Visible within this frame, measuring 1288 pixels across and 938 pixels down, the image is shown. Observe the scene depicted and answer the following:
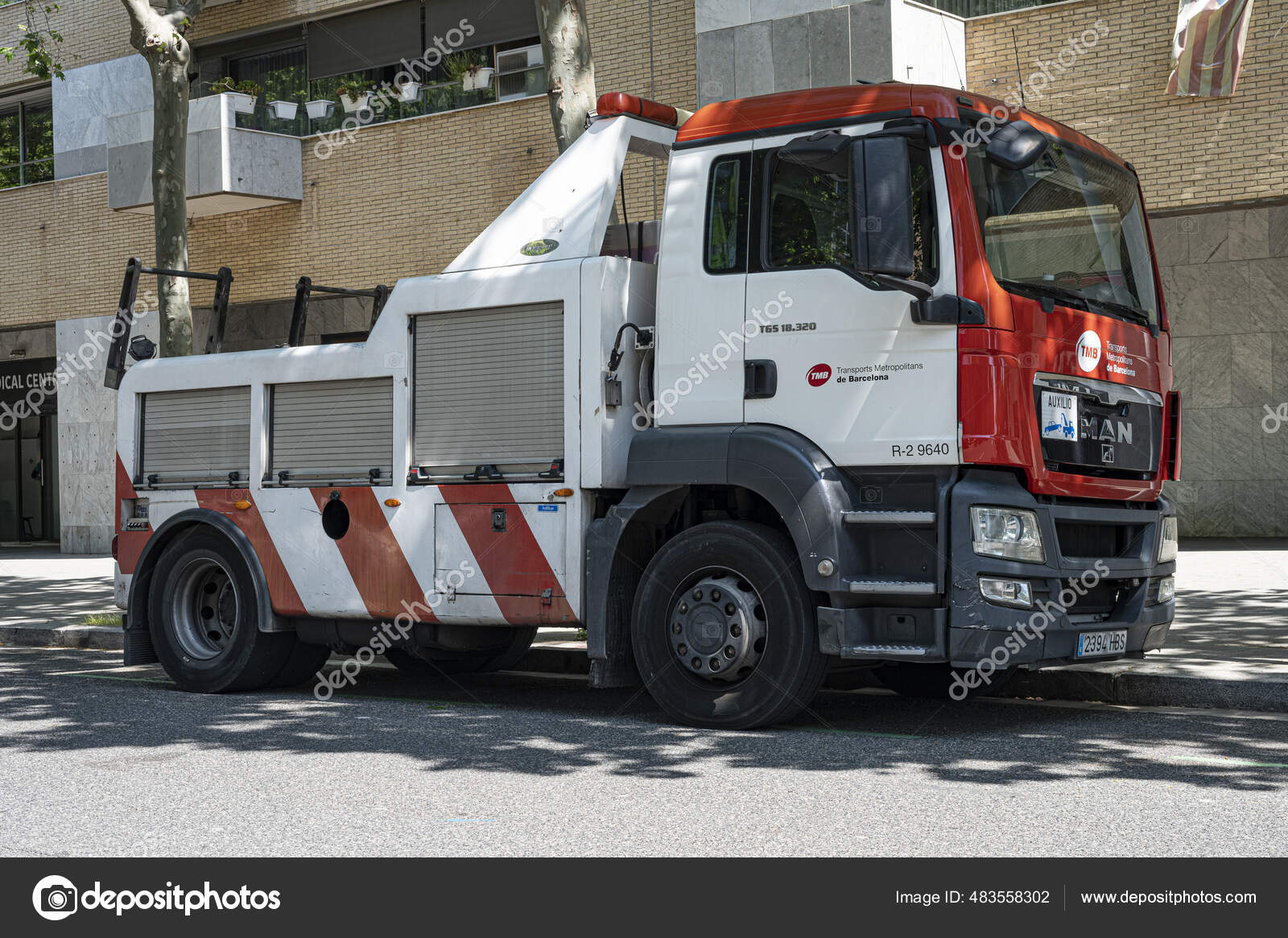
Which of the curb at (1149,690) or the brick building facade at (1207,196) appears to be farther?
the brick building facade at (1207,196)

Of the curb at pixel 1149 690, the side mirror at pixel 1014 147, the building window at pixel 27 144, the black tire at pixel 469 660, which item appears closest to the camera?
the side mirror at pixel 1014 147

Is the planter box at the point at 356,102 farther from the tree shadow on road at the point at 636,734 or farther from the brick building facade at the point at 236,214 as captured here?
the tree shadow on road at the point at 636,734

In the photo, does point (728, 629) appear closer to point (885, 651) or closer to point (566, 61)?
point (885, 651)

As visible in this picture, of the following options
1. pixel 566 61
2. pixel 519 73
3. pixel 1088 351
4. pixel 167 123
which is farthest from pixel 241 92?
pixel 1088 351

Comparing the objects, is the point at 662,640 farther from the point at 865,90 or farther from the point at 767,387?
the point at 865,90

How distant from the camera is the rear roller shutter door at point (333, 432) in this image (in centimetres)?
862

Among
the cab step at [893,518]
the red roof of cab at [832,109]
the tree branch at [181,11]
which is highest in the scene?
the tree branch at [181,11]

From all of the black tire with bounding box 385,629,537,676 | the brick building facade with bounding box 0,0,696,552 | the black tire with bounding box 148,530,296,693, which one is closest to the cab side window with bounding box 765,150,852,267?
the black tire with bounding box 385,629,537,676

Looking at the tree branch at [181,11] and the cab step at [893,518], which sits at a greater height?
the tree branch at [181,11]

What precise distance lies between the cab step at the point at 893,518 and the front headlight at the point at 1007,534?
0.21 m

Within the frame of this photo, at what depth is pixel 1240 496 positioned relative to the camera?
689 inches

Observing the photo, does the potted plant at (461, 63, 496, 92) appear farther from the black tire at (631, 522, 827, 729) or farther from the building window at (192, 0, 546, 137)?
the black tire at (631, 522, 827, 729)

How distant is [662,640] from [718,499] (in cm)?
78

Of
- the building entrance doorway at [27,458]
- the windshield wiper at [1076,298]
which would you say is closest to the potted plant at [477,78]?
the building entrance doorway at [27,458]
